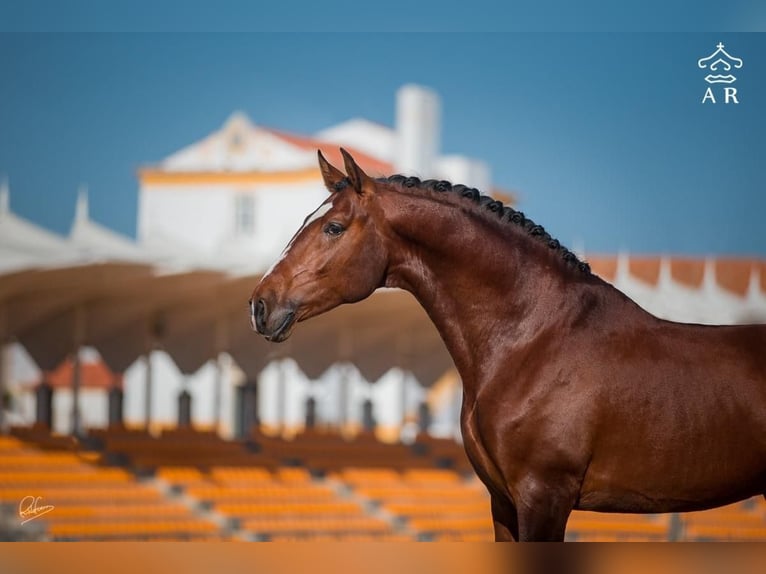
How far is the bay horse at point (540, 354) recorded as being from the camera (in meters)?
2.27

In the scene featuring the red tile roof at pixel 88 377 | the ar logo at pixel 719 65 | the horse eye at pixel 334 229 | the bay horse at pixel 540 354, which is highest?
the ar logo at pixel 719 65

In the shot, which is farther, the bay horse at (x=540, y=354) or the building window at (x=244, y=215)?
the building window at (x=244, y=215)

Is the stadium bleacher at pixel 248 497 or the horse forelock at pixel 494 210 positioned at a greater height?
the horse forelock at pixel 494 210

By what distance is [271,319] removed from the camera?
2.40 m

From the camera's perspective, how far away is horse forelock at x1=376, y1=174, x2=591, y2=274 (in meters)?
2.47

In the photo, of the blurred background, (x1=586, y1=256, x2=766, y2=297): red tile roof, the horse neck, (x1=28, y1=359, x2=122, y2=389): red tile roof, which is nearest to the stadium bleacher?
the blurred background

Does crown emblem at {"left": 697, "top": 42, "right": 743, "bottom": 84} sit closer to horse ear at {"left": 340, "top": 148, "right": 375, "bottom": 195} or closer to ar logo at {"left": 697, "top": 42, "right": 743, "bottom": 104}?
ar logo at {"left": 697, "top": 42, "right": 743, "bottom": 104}

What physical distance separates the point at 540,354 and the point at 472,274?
22cm

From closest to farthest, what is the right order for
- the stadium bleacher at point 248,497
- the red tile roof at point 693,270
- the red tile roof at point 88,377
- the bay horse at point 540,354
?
the bay horse at point 540,354, the red tile roof at point 693,270, the stadium bleacher at point 248,497, the red tile roof at point 88,377

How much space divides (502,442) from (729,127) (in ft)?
9.71

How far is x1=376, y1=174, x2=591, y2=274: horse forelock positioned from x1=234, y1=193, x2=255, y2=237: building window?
850 cm
